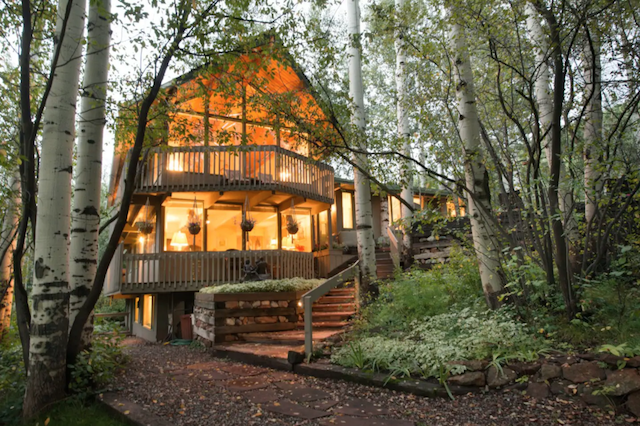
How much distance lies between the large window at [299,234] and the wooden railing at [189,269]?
8.06ft

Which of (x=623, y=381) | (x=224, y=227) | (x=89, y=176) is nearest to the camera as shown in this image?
(x=623, y=381)

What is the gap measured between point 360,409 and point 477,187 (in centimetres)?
321

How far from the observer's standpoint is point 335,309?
33.5 feet

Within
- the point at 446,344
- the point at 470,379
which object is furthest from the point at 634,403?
the point at 446,344

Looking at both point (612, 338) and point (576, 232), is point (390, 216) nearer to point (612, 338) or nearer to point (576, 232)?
point (576, 232)

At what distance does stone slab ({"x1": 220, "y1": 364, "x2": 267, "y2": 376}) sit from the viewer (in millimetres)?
6379

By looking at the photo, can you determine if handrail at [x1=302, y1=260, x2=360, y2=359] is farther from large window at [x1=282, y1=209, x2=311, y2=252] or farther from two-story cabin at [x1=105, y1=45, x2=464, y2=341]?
large window at [x1=282, y1=209, x2=311, y2=252]

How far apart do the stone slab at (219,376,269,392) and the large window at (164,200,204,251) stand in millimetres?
7361

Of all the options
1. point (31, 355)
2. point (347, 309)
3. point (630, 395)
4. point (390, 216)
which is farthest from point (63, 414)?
point (390, 216)

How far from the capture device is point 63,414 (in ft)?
14.3

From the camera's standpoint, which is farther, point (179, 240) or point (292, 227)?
point (292, 227)

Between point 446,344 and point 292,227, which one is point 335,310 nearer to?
point 292,227

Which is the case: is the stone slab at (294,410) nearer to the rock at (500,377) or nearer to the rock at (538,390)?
the rock at (500,377)

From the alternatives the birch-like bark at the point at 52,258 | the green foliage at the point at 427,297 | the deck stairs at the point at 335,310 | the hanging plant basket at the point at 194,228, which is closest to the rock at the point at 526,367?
the green foliage at the point at 427,297
